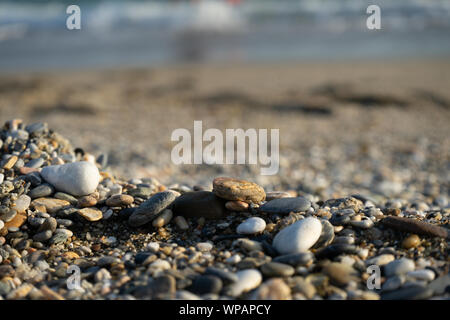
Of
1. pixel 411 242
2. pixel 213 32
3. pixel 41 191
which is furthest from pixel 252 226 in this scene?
pixel 213 32

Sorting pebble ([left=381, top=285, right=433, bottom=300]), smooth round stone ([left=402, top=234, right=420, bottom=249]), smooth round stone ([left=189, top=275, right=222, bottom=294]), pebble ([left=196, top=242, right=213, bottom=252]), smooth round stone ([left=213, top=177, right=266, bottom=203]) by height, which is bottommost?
pebble ([left=381, top=285, right=433, bottom=300])

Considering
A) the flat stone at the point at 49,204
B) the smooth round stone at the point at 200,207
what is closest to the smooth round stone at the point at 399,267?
the smooth round stone at the point at 200,207

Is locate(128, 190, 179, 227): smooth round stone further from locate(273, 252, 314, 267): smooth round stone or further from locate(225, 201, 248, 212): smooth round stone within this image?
locate(273, 252, 314, 267): smooth round stone

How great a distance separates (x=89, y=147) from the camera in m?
5.05

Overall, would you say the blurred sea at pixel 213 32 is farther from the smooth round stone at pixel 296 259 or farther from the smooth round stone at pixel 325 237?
the smooth round stone at pixel 296 259

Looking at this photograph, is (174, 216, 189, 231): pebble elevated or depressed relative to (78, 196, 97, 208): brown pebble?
depressed

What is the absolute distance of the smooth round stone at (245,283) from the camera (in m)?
1.74

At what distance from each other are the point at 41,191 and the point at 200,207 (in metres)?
0.83

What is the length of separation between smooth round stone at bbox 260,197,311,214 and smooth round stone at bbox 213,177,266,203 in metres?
0.09

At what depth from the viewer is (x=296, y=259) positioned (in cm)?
185

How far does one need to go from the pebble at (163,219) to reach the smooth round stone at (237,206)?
0.30 metres

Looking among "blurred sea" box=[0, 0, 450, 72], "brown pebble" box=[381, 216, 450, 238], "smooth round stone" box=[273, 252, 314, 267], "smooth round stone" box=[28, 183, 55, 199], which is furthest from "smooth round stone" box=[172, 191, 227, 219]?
"blurred sea" box=[0, 0, 450, 72]

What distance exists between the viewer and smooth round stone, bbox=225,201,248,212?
2295 millimetres
